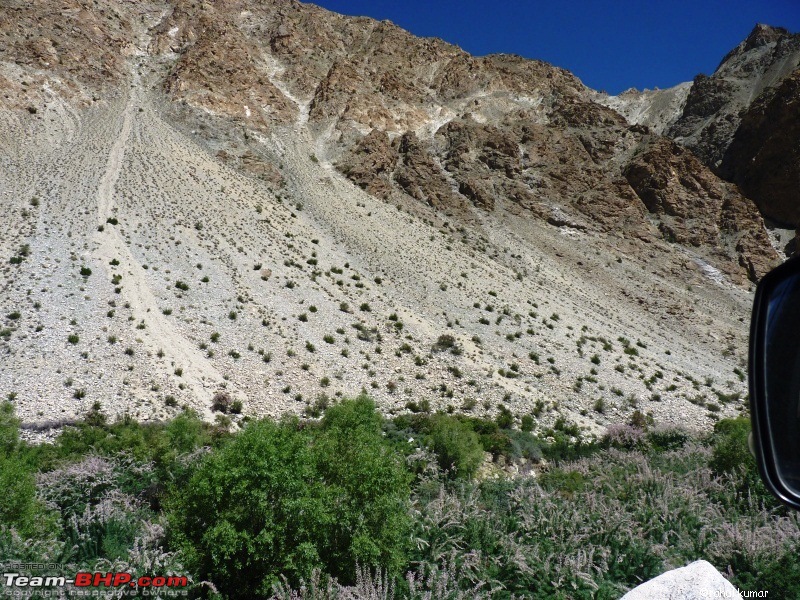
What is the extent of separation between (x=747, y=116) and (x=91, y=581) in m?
77.0

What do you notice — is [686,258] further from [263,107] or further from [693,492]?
[693,492]

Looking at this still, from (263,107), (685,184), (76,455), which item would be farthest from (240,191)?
(685,184)

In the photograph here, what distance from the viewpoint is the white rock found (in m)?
4.47

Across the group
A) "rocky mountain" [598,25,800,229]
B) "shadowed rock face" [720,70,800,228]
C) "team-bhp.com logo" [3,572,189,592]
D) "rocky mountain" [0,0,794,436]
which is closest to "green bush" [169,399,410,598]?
"team-bhp.com logo" [3,572,189,592]

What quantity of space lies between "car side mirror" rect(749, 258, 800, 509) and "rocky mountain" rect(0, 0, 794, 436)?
16.8 meters

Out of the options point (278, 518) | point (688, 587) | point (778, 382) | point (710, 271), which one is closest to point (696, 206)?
point (710, 271)

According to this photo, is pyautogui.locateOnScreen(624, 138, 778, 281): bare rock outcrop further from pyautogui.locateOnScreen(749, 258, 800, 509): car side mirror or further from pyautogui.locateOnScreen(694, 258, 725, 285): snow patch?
pyautogui.locateOnScreen(749, 258, 800, 509): car side mirror

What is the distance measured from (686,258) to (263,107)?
145 feet

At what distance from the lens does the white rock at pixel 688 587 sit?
14.7 ft

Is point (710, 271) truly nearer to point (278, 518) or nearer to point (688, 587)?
point (688, 587)

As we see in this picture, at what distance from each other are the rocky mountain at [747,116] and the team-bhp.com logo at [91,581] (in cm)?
6941

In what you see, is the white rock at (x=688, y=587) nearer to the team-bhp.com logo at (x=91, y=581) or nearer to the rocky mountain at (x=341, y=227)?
the team-bhp.com logo at (x=91, y=581)

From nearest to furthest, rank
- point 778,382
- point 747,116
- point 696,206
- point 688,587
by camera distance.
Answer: point 778,382 < point 688,587 < point 696,206 < point 747,116

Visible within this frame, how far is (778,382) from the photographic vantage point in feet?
7.45
